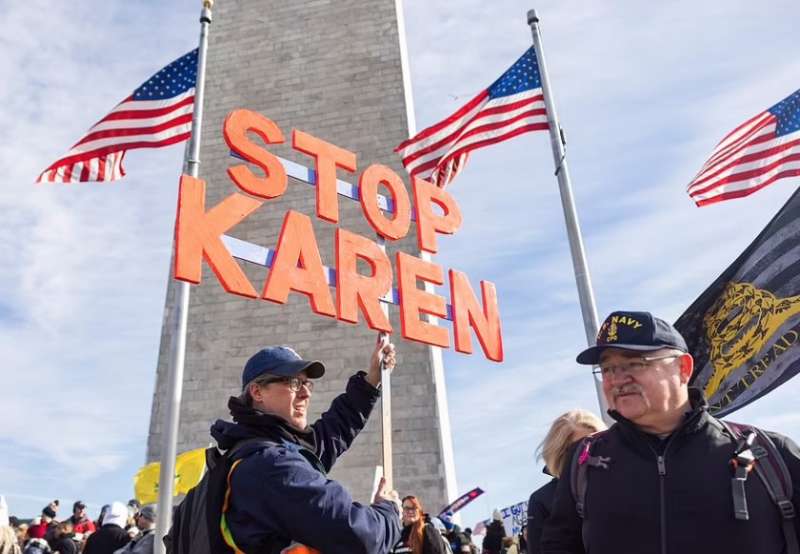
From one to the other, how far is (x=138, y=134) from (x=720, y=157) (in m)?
6.24

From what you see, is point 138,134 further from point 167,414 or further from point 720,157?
point 720,157

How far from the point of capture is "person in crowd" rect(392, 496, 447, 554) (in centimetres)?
482

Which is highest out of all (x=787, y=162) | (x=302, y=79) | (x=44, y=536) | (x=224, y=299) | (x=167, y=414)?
(x=302, y=79)

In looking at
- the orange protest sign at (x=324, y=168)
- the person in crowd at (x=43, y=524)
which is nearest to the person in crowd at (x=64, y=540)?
the person in crowd at (x=43, y=524)

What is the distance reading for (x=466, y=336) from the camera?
7.55m

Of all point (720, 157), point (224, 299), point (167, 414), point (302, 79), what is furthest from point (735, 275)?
point (302, 79)

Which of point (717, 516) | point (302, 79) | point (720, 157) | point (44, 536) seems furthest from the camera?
point (302, 79)

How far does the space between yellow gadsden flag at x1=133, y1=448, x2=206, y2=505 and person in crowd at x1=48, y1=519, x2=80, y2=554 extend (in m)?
1.79

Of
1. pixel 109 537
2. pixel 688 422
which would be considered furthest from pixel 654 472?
pixel 109 537

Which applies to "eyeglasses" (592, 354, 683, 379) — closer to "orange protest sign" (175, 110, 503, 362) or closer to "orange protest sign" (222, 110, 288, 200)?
"orange protest sign" (175, 110, 503, 362)

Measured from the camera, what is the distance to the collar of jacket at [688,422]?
1.85 meters

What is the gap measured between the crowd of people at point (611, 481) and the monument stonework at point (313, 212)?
9.75 metres

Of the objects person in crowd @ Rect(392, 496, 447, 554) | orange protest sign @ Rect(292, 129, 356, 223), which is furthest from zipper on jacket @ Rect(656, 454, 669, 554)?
orange protest sign @ Rect(292, 129, 356, 223)

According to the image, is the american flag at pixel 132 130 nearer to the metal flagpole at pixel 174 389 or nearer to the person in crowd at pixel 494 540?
the metal flagpole at pixel 174 389
